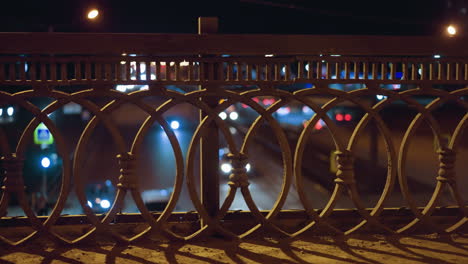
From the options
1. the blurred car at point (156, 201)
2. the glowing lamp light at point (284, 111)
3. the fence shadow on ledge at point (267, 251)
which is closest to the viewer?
the fence shadow on ledge at point (267, 251)

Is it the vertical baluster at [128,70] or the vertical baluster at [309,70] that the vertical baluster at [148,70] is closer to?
the vertical baluster at [128,70]

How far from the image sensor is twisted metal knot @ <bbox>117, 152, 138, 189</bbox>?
3582 millimetres

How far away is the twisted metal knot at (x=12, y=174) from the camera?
3528mm

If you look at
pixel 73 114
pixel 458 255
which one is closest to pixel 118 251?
pixel 458 255

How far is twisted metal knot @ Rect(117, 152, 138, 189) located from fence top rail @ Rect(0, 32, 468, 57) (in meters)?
0.68

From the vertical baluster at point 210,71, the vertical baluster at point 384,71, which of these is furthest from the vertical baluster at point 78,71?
the vertical baluster at point 384,71

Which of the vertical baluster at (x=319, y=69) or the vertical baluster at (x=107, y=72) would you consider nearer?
the vertical baluster at (x=107, y=72)

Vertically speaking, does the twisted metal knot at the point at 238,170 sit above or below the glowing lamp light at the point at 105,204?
above

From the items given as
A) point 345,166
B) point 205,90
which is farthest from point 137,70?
point 345,166

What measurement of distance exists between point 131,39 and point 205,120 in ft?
2.34

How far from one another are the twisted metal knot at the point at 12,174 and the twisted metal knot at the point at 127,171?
644 millimetres

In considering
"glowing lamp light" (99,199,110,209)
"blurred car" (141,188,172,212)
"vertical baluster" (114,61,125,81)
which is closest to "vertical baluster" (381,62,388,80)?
"vertical baluster" (114,61,125,81)

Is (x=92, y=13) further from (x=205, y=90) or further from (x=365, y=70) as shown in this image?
(x=365, y=70)

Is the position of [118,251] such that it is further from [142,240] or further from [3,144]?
[3,144]
